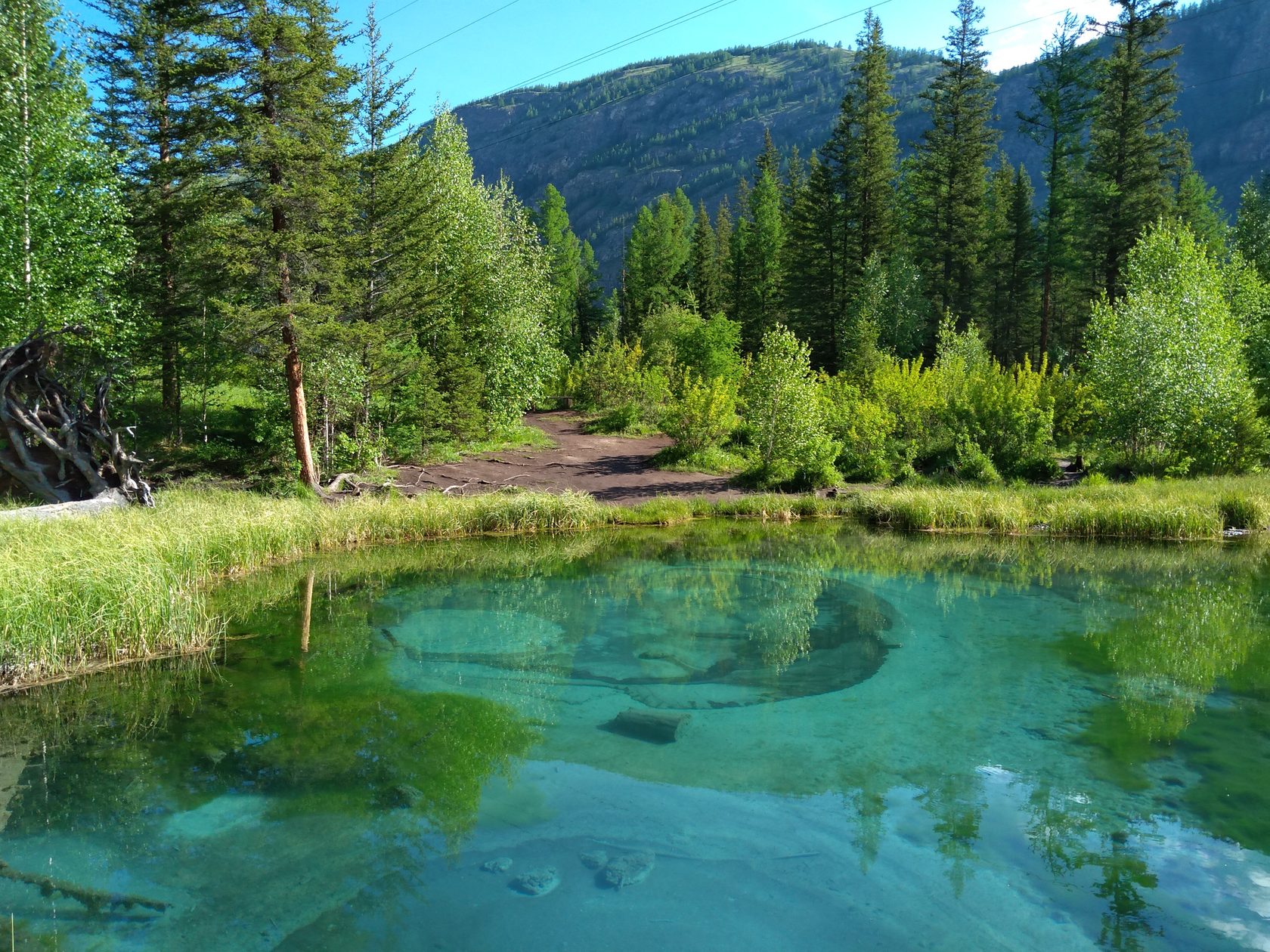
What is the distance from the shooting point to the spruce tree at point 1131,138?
28500 mm

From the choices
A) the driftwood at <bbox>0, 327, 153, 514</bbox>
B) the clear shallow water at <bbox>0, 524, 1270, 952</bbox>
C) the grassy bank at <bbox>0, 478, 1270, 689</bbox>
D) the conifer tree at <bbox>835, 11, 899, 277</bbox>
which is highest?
the conifer tree at <bbox>835, 11, 899, 277</bbox>

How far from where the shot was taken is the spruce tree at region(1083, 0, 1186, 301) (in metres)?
28.5

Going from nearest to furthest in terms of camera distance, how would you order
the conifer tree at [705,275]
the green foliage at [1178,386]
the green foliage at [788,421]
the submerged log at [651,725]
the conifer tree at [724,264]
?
the submerged log at [651,725], the green foliage at [1178,386], the green foliage at [788,421], the conifer tree at [724,264], the conifer tree at [705,275]

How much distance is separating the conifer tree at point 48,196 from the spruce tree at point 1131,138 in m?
29.8

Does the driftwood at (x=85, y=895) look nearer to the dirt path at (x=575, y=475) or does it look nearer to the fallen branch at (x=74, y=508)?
the fallen branch at (x=74, y=508)

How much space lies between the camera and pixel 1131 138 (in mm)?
28984

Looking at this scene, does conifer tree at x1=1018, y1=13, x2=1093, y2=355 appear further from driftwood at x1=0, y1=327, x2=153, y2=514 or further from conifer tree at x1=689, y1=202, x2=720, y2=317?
driftwood at x1=0, y1=327, x2=153, y2=514

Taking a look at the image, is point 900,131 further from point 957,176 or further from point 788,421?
point 788,421

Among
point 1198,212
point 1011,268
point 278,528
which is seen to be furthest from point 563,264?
point 278,528

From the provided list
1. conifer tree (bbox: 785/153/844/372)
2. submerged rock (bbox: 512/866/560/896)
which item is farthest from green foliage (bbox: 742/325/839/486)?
conifer tree (bbox: 785/153/844/372)

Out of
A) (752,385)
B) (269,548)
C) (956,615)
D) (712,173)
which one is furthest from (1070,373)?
(712,173)

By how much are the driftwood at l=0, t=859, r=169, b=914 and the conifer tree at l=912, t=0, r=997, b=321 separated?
116 feet

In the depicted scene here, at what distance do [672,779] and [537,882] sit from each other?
5.61 ft

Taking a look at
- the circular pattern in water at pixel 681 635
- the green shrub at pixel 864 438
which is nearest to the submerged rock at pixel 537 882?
the circular pattern in water at pixel 681 635
